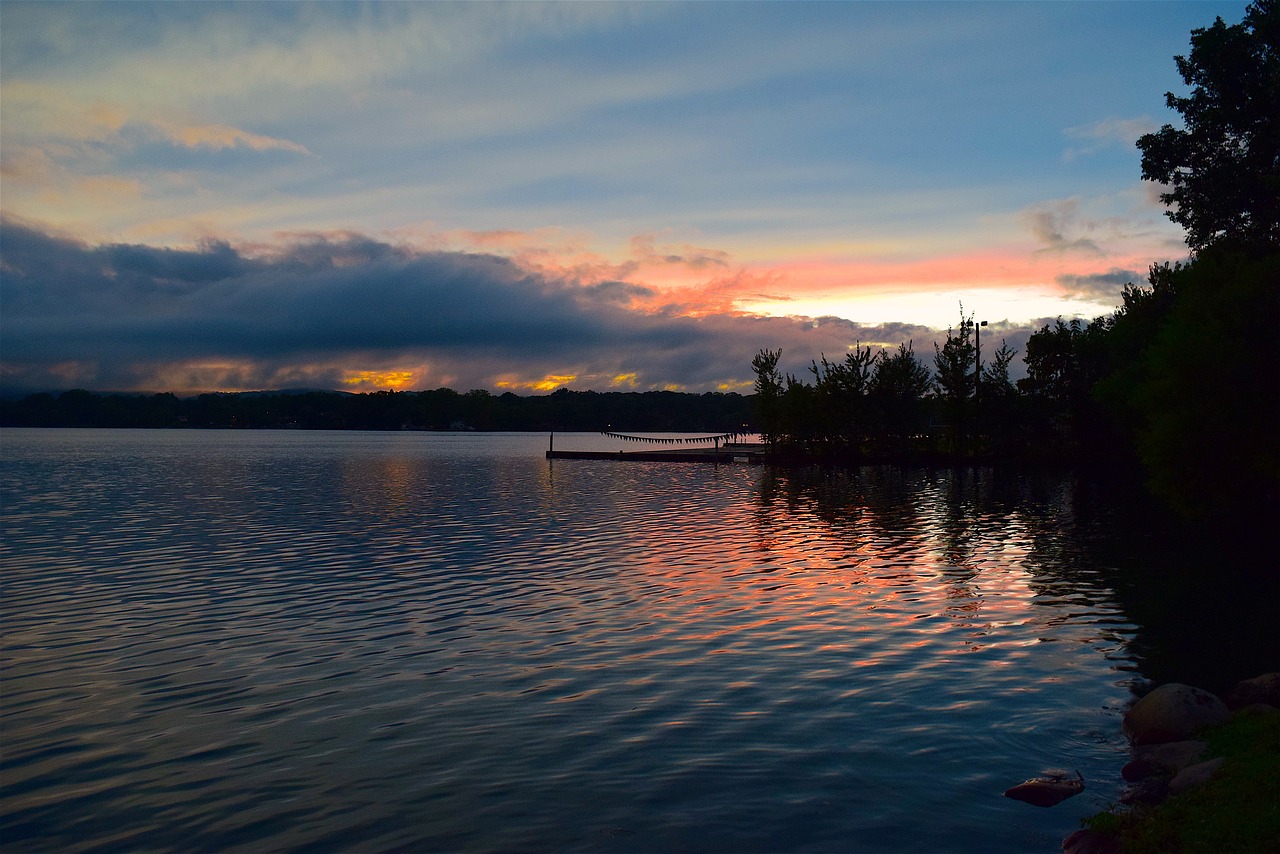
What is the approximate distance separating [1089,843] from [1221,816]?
1213mm

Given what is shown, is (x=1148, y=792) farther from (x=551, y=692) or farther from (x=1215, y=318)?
(x=1215, y=318)

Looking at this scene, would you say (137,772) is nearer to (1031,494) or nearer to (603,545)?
(603,545)

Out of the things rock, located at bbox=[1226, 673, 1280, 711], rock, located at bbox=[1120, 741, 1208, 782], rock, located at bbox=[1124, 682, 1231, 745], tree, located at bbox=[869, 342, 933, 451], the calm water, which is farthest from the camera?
tree, located at bbox=[869, 342, 933, 451]

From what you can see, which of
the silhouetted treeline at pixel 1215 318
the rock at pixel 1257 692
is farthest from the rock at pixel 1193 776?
the silhouetted treeline at pixel 1215 318

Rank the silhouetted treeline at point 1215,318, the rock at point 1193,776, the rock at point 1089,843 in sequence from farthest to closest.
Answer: the silhouetted treeline at point 1215,318
the rock at point 1193,776
the rock at point 1089,843

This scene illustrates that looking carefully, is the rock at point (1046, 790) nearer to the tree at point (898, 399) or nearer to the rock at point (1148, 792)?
the rock at point (1148, 792)

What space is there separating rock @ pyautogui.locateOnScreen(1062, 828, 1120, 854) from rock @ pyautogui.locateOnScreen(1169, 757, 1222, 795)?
5.08ft

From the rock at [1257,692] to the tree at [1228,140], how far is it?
32.7 meters

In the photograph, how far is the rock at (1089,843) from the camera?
869 cm

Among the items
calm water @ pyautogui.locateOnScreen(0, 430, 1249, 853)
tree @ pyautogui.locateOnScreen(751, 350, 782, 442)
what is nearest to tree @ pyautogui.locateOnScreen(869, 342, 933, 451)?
tree @ pyautogui.locateOnScreen(751, 350, 782, 442)

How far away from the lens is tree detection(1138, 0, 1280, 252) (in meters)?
41.4

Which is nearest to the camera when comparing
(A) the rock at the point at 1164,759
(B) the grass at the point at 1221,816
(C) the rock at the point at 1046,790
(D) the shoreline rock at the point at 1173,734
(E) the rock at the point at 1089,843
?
(B) the grass at the point at 1221,816

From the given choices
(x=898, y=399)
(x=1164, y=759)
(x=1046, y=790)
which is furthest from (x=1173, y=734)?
(x=898, y=399)

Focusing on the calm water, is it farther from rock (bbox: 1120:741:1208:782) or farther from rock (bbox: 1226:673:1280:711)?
rock (bbox: 1226:673:1280:711)
